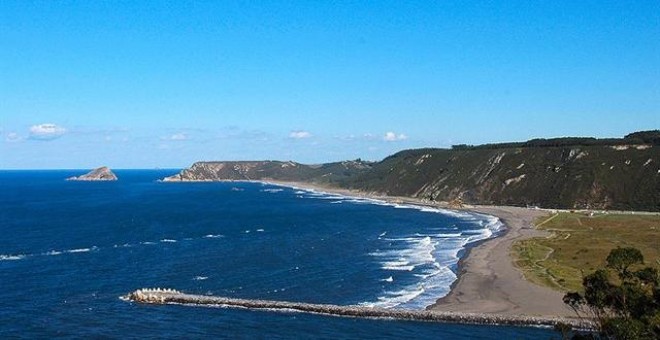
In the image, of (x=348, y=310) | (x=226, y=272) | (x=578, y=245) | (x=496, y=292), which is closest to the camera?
(x=348, y=310)

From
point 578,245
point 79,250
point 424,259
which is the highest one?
point 79,250

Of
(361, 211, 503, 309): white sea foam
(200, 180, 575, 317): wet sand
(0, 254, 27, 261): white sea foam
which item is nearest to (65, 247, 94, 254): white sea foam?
(0, 254, 27, 261): white sea foam

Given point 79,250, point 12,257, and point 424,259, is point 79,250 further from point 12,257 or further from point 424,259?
point 424,259

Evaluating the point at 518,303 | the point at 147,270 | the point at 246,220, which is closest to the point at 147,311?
the point at 147,270

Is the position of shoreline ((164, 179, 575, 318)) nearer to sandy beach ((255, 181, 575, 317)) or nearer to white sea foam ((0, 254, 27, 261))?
sandy beach ((255, 181, 575, 317))

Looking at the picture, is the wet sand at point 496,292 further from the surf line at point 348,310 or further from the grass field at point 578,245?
the grass field at point 578,245

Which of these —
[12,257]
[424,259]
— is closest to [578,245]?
[424,259]

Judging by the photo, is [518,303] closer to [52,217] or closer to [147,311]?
[147,311]
